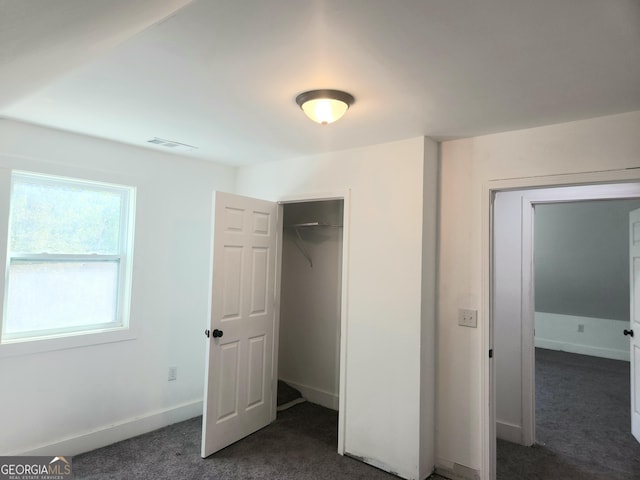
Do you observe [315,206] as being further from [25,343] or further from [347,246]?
[25,343]

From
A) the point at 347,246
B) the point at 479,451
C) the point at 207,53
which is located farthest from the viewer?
the point at 347,246

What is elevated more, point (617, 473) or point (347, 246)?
point (347, 246)

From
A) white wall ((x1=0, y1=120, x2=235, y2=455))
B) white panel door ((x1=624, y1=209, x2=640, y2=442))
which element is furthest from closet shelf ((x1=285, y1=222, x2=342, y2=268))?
white panel door ((x1=624, y1=209, x2=640, y2=442))

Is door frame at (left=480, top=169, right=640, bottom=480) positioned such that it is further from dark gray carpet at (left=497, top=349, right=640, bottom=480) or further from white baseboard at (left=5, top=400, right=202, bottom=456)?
white baseboard at (left=5, top=400, right=202, bottom=456)

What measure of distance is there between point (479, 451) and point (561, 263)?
4.28 metres

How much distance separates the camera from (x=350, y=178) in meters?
2.99

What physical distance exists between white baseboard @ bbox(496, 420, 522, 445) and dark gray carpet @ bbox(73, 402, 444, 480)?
124 cm

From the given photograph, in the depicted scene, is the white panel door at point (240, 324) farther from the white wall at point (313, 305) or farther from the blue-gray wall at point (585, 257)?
the blue-gray wall at point (585, 257)

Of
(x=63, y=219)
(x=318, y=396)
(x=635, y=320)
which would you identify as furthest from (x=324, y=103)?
(x=635, y=320)

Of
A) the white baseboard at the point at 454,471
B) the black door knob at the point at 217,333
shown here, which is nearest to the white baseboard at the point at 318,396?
the white baseboard at the point at 454,471

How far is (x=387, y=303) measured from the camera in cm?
273

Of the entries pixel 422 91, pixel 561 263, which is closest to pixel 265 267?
pixel 422 91

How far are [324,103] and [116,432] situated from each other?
2.93 meters

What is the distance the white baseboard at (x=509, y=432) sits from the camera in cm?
315
